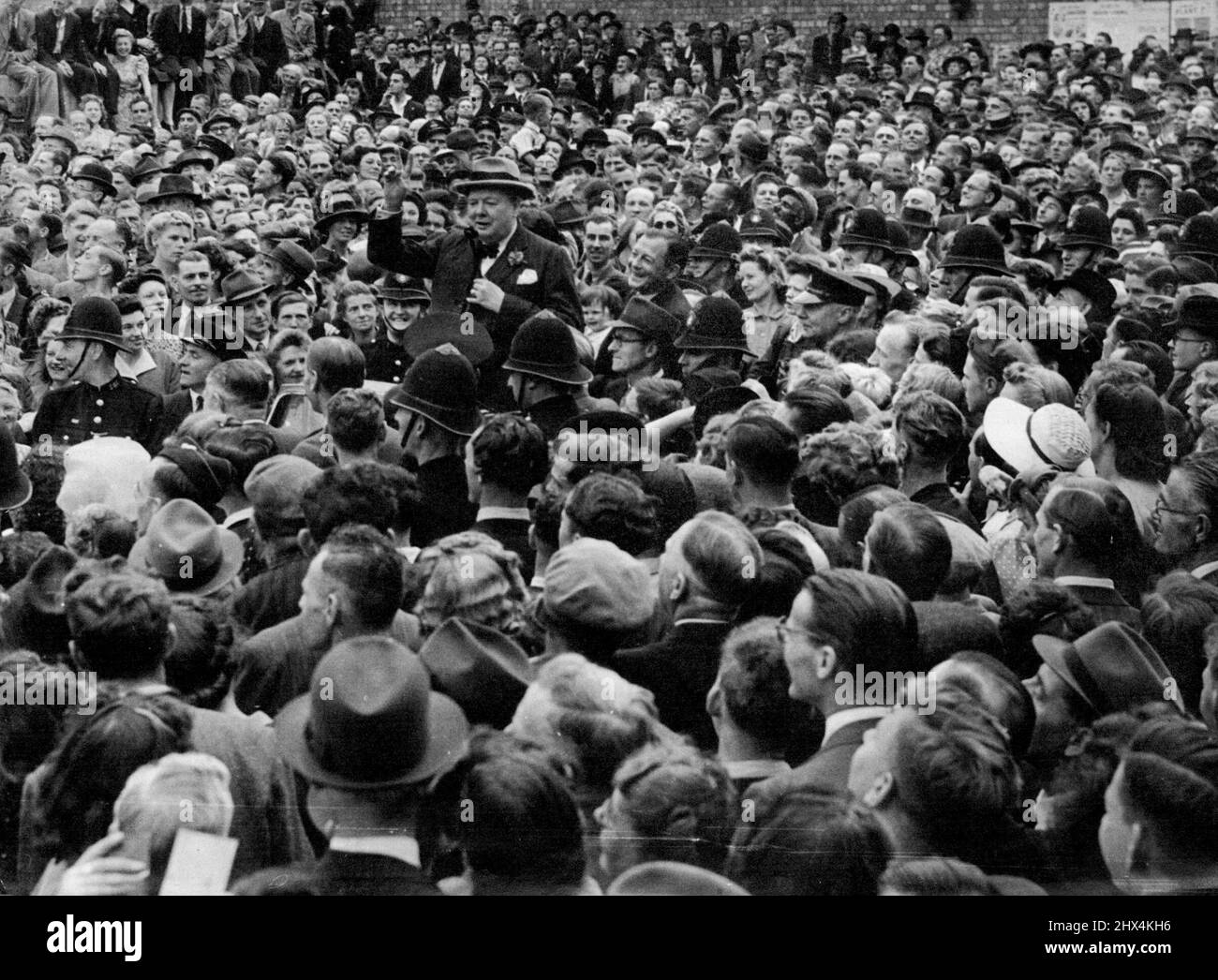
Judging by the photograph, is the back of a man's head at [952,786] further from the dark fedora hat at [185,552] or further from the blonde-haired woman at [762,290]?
the blonde-haired woman at [762,290]

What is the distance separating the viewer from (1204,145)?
13609 millimetres

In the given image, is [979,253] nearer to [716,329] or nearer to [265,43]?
[716,329]

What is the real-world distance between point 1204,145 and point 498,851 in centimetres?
1169

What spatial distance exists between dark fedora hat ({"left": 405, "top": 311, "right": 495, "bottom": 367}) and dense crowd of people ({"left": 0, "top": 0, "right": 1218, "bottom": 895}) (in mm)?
26

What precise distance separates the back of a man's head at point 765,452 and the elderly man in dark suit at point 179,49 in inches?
535

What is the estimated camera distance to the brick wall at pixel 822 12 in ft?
70.0

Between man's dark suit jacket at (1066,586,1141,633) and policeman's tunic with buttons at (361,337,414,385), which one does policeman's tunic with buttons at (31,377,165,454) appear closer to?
policeman's tunic with buttons at (361,337,414,385)

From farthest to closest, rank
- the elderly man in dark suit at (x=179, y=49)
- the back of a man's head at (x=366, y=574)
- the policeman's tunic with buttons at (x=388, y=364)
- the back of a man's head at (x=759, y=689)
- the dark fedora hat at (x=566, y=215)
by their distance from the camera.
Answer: the elderly man in dark suit at (x=179, y=49) < the dark fedora hat at (x=566, y=215) < the policeman's tunic with buttons at (x=388, y=364) < the back of a man's head at (x=366, y=574) < the back of a man's head at (x=759, y=689)

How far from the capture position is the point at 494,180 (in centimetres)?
786

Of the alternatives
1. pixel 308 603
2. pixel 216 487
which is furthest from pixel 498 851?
pixel 216 487

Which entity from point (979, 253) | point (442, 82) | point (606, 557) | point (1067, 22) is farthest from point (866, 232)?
point (1067, 22)

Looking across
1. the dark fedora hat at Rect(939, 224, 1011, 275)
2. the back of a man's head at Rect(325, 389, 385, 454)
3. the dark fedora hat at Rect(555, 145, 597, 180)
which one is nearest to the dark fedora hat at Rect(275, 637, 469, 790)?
the back of a man's head at Rect(325, 389, 385, 454)

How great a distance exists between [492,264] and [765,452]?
2.97 meters

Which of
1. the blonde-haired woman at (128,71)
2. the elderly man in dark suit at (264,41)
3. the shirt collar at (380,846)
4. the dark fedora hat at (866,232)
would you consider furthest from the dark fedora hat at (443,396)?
the elderly man in dark suit at (264,41)
